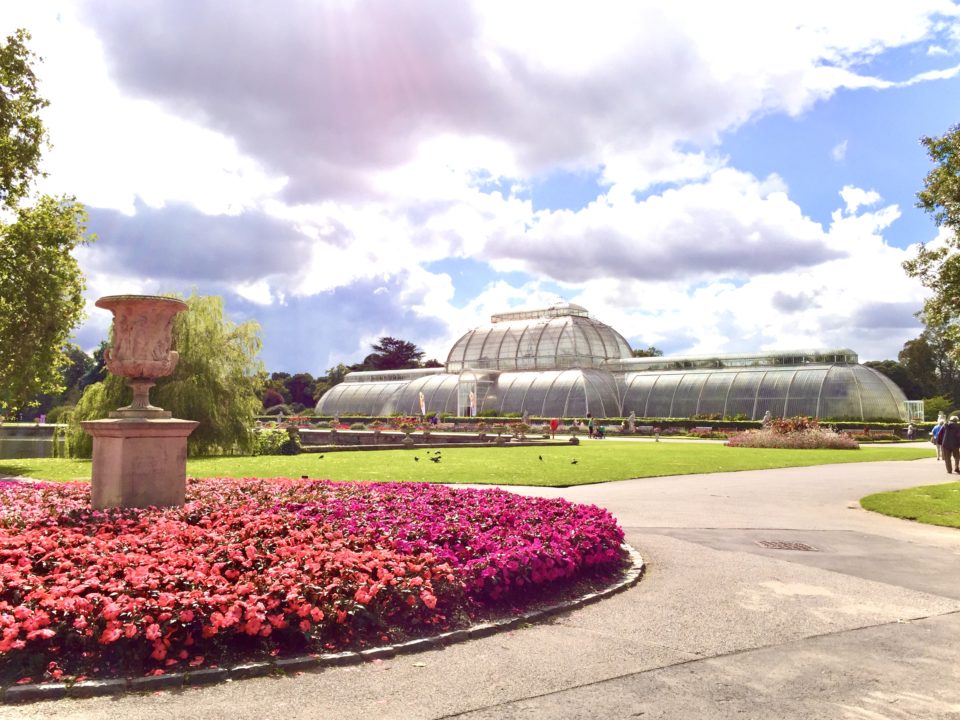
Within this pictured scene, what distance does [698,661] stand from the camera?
19.0ft

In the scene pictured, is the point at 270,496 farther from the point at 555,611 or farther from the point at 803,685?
the point at 803,685

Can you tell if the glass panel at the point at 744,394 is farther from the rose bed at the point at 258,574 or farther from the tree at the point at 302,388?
the tree at the point at 302,388

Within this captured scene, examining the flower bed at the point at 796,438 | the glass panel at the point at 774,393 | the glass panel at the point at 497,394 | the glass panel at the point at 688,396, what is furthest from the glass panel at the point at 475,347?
the flower bed at the point at 796,438

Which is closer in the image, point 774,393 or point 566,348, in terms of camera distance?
point 774,393

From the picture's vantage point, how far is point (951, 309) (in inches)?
690

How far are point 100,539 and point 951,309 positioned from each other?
1772 cm

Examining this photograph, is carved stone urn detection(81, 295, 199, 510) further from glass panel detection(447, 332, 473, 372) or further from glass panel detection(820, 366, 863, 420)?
glass panel detection(447, 332, 473, 372)

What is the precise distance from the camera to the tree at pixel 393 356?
11156 cm

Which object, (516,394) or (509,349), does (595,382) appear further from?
(509,349)

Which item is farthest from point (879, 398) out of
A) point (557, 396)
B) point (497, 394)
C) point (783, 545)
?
point (783, 545)

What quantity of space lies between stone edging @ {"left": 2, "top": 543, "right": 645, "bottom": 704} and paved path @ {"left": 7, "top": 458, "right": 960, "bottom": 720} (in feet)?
0.38

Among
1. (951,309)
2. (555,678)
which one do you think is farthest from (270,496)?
(951,309)

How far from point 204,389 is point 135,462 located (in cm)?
1989

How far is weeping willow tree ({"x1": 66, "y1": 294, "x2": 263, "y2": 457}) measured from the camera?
94.6 feet
